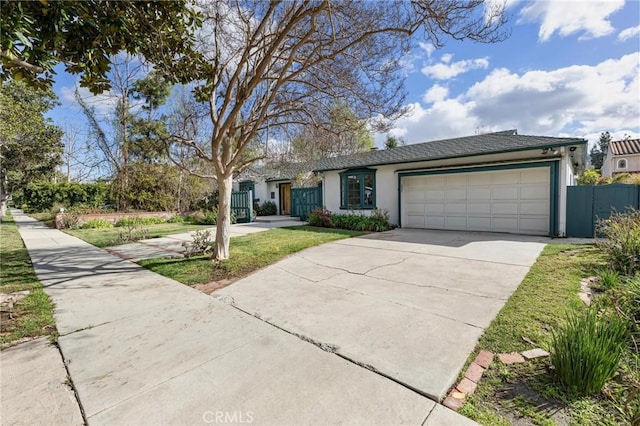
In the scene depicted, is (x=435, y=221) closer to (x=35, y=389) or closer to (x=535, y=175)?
(x=535, y=175)

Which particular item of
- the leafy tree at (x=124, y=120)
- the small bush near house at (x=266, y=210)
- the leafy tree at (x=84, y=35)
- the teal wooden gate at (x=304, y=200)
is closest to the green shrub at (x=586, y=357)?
the leafy tree at (x=84, y=35)

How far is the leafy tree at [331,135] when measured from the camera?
280 inches

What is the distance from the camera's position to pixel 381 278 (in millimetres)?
5441

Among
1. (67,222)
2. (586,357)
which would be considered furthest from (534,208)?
(67,222)

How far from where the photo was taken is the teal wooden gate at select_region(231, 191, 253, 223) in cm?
1720

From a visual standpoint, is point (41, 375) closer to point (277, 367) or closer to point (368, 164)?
point (277, 367)

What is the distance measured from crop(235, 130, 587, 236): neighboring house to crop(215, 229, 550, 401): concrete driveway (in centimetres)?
277

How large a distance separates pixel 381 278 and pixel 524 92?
15647 mm

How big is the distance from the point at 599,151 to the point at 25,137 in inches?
3270

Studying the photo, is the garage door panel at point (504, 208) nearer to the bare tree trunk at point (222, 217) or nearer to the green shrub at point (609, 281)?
the green shrub at point (609, 281)

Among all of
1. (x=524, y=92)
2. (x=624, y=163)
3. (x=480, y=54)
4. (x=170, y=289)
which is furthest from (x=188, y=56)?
(x=624, y=163)

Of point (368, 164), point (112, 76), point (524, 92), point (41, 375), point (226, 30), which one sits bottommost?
point (41, 375)

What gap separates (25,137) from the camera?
63.1 feet

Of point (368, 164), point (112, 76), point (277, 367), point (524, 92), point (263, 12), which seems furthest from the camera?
point (112, 76)
